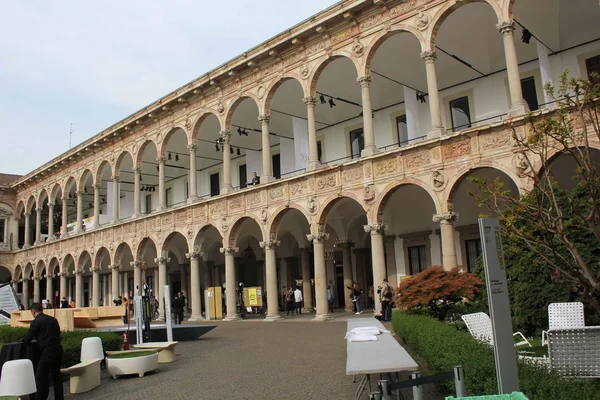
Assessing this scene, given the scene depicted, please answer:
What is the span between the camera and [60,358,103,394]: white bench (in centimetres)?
815

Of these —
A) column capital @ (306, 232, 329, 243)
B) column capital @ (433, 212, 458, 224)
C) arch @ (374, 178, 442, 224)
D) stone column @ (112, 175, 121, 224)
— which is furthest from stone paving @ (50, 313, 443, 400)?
stone column @ (112, 175, 121, 224)

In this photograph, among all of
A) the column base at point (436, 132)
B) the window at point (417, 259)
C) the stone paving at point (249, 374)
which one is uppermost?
the column base at point (436, 132)

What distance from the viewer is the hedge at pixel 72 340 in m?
9.68

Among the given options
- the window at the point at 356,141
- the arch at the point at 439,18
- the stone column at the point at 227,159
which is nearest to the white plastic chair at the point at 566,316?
the arch at the point at 439,18

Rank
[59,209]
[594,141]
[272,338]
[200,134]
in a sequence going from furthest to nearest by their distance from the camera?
[59,209] < [200,134] < [272,338] < [594,141]

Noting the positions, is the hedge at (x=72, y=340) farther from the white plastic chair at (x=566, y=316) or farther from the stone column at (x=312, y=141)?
the stone column at (x=312, y=141)

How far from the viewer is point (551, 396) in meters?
4.25

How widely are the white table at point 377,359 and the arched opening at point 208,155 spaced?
19045 mm

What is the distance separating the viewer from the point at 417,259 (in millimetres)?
21328

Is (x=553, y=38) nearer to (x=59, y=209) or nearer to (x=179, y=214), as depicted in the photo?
(x=179, y=214)

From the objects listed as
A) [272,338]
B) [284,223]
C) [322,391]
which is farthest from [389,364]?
[284,223]

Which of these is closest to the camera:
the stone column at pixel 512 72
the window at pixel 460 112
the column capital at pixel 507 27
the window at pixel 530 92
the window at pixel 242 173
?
the stone column at pixel 512 72

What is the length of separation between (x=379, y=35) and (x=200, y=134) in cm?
1198

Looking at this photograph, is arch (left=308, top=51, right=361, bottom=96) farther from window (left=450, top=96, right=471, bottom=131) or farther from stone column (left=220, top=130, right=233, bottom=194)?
stone column (left=220, top=130, right=233, bottom=194)
